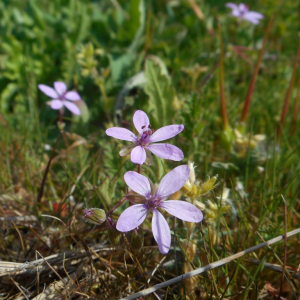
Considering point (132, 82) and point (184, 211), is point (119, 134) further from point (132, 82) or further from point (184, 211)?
point (132, 82)

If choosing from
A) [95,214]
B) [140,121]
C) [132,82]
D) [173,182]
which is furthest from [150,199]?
[132,82]

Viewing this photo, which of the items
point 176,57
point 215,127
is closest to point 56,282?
point 215,127

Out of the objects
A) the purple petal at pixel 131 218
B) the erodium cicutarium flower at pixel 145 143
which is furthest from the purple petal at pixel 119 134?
the purple petal at pixel 131 218

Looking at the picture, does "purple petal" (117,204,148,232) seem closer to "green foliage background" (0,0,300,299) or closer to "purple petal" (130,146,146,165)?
"purple petal" (130,146,146,165)

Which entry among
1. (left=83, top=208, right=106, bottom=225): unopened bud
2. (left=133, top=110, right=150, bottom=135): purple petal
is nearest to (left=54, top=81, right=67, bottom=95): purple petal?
(left=133, top=110, right=150, bottom=135): purple petal

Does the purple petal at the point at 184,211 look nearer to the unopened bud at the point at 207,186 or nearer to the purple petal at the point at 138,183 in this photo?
the purple petal at the point at 138,183

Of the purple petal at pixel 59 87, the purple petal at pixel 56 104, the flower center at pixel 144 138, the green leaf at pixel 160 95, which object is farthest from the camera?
the green leaf at pixel 160 95
